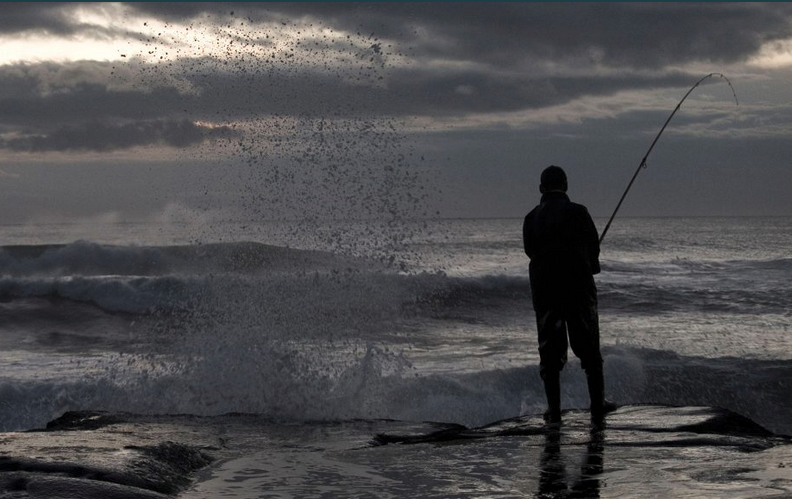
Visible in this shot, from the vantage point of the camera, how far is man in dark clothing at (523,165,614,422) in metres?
6.25

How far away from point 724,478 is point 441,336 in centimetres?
1175

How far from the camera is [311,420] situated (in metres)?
7.71

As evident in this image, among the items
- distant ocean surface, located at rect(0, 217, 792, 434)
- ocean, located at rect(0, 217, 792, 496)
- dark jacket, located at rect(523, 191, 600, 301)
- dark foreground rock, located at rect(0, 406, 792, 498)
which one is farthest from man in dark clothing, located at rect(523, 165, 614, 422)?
distant ocean surface, located at rect(0, 217, 792, 434)

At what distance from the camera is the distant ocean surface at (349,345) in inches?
359

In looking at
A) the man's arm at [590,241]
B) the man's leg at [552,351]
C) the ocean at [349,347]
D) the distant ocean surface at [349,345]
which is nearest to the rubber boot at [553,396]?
the man's leg at [552,351]

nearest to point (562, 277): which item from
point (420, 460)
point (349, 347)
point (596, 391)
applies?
point (596, 391)

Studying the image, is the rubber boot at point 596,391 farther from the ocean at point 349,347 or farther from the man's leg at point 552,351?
the ocean at point 349,347

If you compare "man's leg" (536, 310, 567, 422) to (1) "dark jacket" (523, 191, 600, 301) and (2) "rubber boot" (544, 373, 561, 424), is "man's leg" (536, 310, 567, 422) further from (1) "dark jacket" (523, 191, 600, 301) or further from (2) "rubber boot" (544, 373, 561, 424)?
(1) "dark jacket" (523, 191, 600, 301)

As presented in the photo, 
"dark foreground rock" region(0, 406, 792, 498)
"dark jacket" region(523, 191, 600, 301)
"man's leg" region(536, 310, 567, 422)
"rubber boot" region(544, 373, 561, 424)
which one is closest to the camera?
"dark foreground rock" region(0, 406, 792, 498)

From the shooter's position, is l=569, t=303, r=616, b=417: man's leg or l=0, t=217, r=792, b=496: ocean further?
l=0, t=217, r=792, b=496: ocean

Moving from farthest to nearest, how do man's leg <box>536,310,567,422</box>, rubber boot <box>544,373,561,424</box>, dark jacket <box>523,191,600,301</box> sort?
1. rubber boot <box>544,373,561,424</box>
2. man's leg <box>536,310,567,422</box>
3. dark jacket <box>523,191,600,301</box>

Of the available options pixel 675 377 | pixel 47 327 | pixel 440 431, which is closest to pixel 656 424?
pixel 440 431

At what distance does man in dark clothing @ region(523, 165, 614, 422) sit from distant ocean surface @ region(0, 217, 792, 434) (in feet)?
8.55

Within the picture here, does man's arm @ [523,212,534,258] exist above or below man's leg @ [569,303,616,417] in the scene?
above
